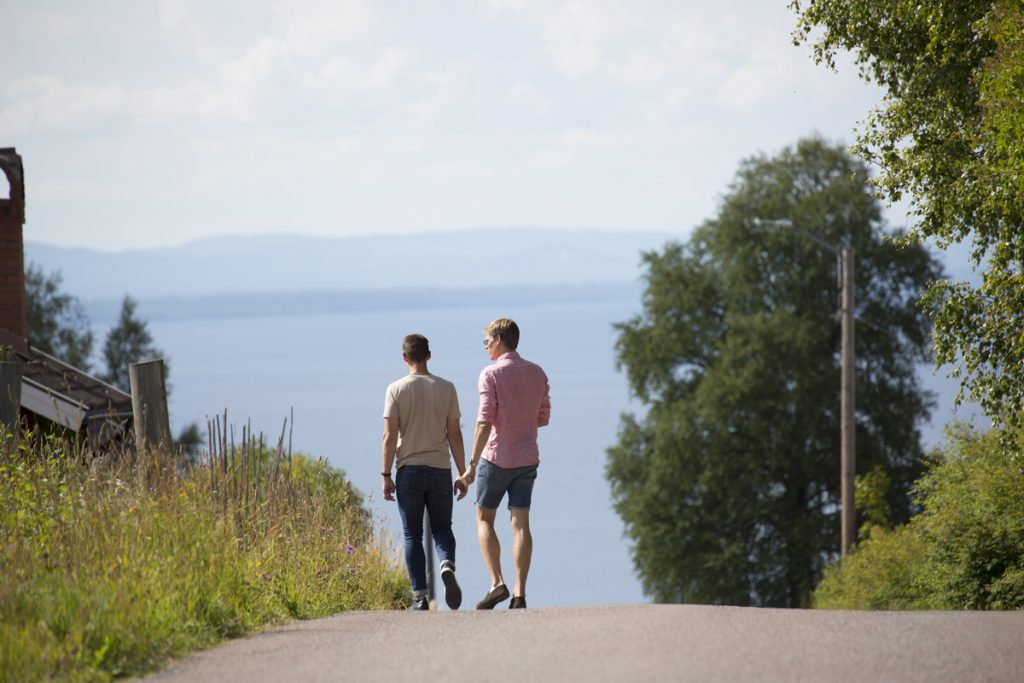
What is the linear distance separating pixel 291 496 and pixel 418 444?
7.75 ft

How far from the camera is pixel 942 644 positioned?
25.6ft

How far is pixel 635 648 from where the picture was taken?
7.63 meters

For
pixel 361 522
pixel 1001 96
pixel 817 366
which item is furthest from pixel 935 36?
pixel 817 366

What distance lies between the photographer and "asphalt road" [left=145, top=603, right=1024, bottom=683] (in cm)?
711

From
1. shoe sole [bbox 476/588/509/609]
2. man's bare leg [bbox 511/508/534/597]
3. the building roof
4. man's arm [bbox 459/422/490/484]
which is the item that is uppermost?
the building roof

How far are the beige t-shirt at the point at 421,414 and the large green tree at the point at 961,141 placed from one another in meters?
6.25

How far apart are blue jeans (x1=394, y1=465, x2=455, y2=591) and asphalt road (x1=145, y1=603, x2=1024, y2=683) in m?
1.36

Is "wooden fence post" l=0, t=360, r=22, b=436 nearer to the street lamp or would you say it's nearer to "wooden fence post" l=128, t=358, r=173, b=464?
"wooden fence post" l=128, t=358, r=173, b=464

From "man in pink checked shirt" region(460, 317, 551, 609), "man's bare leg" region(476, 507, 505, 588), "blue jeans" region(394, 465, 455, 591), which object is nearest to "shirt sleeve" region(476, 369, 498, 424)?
"man in pink checked shirt" region(460, 317, 551, 609)

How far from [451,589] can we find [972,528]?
9379 millimetres

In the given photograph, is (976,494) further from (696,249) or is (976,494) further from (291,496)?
(696,249)

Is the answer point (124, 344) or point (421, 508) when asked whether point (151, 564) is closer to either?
point (421, 508)

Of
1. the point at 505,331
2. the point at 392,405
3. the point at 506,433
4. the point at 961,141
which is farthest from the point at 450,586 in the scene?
the point at 961,141

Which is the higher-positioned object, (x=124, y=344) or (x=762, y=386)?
(x=124, y=344)
